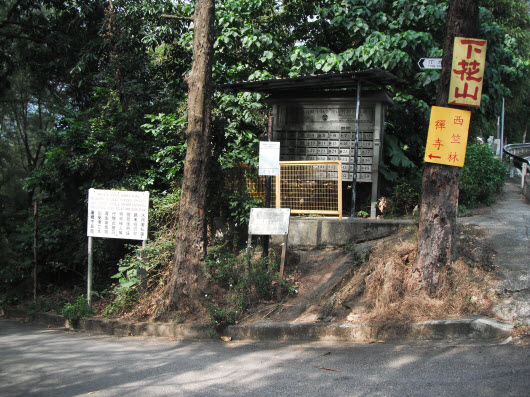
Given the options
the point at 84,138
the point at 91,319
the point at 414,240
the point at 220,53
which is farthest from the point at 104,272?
the point at 414,240

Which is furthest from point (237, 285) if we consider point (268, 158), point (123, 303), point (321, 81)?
point (321, 81)

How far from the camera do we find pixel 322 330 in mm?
6398

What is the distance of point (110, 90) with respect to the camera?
10.9 metres

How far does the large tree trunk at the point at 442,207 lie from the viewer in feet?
20.6

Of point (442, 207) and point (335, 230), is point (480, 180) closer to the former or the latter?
point (335, 230)

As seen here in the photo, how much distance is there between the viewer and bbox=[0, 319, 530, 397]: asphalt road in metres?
4.46

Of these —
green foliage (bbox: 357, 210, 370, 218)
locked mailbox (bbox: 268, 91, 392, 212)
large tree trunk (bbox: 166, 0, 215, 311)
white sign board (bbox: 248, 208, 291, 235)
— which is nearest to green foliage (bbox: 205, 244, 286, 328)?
large tree trunk (bbox: 166, 0, 215, 311)

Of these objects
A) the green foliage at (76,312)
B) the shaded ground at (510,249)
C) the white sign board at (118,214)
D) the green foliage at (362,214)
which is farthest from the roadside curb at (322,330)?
the green foliage at (362,214)

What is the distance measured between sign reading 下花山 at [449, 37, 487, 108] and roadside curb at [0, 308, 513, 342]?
2.88 m

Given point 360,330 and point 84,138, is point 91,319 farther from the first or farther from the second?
point 360,330

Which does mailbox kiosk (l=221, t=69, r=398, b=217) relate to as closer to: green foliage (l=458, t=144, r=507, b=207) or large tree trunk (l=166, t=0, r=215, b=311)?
large tree trunk (l=166, t=0, r=215, b=311)

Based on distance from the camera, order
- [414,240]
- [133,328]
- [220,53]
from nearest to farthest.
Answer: [414,240] → [133,328] → [220,53]

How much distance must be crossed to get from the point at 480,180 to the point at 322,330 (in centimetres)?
657

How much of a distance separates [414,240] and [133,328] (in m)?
4.77
